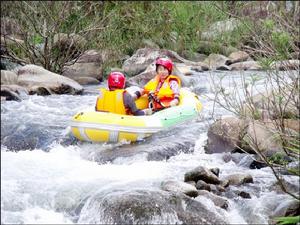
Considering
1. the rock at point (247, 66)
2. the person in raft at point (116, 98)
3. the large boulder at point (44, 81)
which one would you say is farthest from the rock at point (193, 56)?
the person in raft at point (116, 98)

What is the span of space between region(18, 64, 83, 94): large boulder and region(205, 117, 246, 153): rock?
330cm

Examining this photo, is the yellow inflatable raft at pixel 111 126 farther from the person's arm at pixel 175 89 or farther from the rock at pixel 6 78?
the rock at pixel 6 78

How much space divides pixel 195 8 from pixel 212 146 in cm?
750

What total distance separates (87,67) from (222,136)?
209 inches

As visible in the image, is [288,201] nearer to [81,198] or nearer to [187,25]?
[81,198]

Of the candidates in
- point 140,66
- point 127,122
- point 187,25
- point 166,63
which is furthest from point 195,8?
point 127,122

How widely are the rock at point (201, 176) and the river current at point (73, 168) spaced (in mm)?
209

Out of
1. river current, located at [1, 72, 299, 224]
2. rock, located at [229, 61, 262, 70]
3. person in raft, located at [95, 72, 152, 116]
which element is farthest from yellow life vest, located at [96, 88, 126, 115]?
rock, located at [229, 61, 262, 70]

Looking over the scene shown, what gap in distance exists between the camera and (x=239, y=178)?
17.6 feet

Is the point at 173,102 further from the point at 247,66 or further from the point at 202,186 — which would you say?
the point at 247,66

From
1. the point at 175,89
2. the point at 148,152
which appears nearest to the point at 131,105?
the point at 148,152

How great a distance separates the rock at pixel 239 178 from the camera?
534cm

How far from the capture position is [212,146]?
6.59 m

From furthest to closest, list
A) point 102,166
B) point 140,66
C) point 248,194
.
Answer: point 140,66, point 102,166, point 248,194
